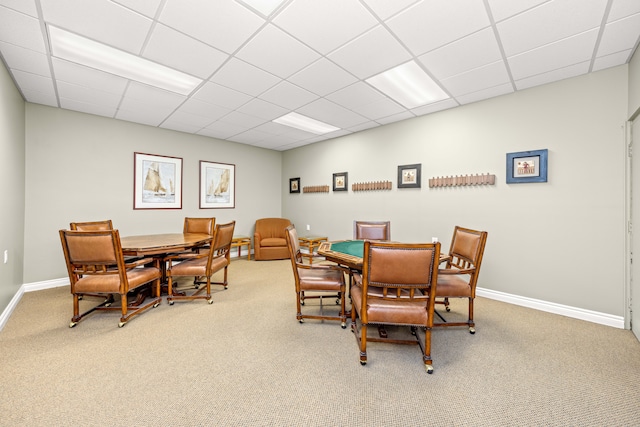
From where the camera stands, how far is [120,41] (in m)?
2.32

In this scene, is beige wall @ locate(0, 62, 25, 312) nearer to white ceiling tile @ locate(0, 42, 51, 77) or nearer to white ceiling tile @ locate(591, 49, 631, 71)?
white ceiling tile @ locate(0, 42, 51, 77)

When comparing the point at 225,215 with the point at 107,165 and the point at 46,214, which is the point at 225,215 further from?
the point at 46,214

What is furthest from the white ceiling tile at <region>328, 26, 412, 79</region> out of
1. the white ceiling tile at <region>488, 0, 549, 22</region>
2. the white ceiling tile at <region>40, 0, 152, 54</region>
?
the white ceiling tile at <region>40, 0, 152, 54</region>

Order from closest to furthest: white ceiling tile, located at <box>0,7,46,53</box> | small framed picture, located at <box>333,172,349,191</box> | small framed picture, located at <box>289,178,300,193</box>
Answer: white ceiling tile, located at <box>0,7,46,53</box> → small framed picture, located at <box>333,172,349,191</box> → small framed picture, located at <box>289,178,300,193</box>

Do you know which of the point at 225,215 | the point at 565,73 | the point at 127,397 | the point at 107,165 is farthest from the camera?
the point at 225,215

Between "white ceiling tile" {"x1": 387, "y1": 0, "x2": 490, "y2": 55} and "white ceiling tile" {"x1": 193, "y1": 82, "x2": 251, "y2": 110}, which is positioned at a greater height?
"white ceiling tile" {"x1": 193, "y1": 82, "x2": 251, "y2": 110}

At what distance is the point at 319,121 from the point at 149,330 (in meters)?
3.80

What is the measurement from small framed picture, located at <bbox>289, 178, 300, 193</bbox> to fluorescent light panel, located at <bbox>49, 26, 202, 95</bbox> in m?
3.48

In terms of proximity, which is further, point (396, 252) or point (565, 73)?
point (565, 73)

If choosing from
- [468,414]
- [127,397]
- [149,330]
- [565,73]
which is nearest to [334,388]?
[468,414]

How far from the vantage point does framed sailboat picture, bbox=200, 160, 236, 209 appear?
556 centimetres

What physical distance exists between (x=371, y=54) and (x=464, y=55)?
0.90 m

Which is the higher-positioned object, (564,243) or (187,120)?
(187,120)

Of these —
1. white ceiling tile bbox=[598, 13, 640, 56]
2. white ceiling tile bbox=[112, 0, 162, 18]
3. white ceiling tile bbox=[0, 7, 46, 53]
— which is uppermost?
white ceiling tile bbox=[598, 13, 640, 56]
